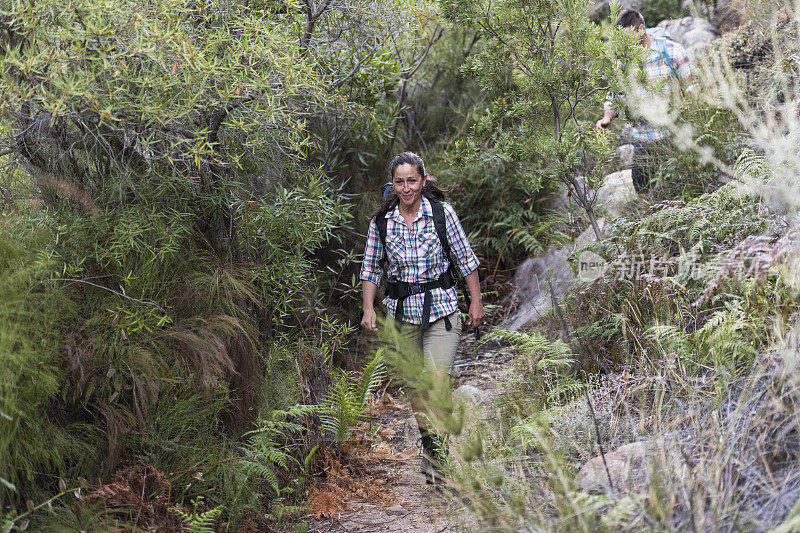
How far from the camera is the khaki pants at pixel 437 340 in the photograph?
15.2ft

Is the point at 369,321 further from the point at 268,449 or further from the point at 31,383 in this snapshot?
the point at 31,383

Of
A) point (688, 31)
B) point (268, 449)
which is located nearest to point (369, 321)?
point (268, 449)

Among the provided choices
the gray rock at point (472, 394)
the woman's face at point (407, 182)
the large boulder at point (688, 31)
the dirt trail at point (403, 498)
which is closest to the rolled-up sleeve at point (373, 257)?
the woman's face at point (407, 182)

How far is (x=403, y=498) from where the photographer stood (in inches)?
182

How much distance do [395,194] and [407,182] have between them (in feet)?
0.82

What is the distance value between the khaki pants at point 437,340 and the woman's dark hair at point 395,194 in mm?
757

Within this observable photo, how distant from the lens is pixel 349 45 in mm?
5758

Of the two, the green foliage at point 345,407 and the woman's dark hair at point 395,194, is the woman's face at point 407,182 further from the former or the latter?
the green foliage at point 345,407

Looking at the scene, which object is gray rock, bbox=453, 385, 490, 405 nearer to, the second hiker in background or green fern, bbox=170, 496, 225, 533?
green fern, bbox=170, 496, 225, 533

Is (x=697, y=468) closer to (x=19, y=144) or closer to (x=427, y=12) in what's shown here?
(x=19, y=144)

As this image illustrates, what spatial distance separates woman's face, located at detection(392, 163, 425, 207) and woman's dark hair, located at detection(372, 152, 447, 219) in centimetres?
3

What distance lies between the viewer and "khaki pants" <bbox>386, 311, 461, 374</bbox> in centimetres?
462

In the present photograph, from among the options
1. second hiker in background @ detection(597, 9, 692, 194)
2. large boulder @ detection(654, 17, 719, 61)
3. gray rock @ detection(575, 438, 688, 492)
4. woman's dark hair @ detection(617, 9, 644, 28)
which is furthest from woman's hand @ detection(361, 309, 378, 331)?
large boulder @ detection(654, 17, 719, 61)

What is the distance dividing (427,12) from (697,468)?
15.1 feet
